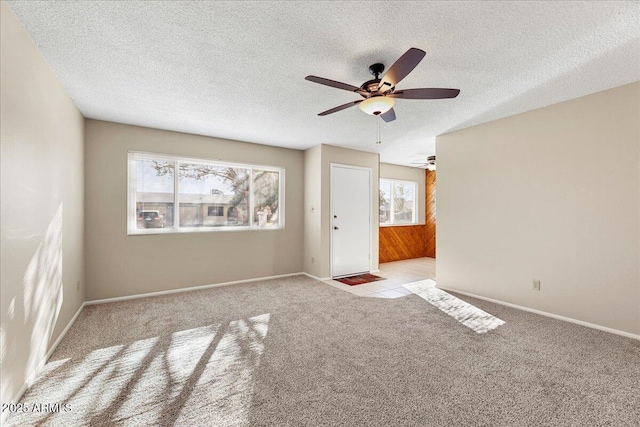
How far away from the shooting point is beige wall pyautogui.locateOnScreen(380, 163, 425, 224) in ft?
23.3

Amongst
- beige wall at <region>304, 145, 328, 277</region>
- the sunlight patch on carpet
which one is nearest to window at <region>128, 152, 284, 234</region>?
beige wall at <region>304, 145, 328, 277</region>

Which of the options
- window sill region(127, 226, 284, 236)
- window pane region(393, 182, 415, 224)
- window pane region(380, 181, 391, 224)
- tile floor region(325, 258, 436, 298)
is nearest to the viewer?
window sill region(127, 226, 284, 236)

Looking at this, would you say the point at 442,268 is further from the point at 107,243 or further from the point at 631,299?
the point at 107,243

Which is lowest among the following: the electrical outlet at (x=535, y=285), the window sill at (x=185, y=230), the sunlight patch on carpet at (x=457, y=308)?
the sunlight patch on carpet at (x=457, y=308)

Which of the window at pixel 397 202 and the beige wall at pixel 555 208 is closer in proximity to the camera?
the beige wall at pixel 555 208

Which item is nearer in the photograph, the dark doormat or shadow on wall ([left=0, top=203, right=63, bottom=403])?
shadow on wall ([left=0, top=203, right=63, bottom=403])

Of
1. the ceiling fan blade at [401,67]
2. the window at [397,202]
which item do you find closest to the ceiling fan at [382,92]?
the ceiling fan blade at [401,67]

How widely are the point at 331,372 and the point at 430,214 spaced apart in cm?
638

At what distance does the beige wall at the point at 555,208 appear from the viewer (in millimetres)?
2816

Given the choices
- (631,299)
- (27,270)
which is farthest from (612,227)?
(27,270)

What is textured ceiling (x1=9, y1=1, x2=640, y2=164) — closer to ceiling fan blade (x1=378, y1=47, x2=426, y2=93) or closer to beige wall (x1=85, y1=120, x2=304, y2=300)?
ceiling fan blade (x1=378, y1=47, x2=426, y2=93)

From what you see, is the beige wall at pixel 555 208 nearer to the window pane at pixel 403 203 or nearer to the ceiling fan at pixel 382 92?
the ceiling fan at pixel 382 92

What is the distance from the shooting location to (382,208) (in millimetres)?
7203

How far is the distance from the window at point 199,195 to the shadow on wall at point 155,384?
2.05 metres
